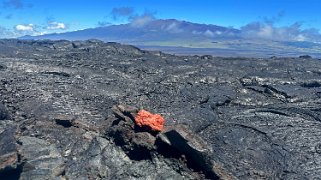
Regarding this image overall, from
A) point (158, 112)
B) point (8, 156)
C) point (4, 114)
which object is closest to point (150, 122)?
point (8, 156)

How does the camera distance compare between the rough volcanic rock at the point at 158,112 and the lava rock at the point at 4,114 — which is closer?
the rough volcanic rock at the point at 158,112

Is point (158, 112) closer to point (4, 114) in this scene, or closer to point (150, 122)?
point (150, 122)

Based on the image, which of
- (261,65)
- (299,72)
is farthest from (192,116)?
(261,65)

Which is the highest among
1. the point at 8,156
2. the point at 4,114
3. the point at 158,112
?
the point at 8,156

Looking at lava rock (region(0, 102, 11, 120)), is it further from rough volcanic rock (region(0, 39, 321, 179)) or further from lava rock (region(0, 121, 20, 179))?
lava rock (region(0, 121, 20, 179))

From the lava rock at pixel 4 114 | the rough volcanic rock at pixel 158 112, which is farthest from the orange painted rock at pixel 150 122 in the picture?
the lava rock at pixel 4 114

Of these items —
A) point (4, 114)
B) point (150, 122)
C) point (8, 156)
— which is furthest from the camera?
point (4, 114)

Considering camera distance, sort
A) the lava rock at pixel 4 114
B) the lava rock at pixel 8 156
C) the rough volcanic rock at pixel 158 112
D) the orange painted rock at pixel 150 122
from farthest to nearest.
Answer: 1. the lava rock at pixel 4 114
2. the orange painted rock at pixel 150 122
3. the rough volcanic rock at pixel 158 112
4. the lava rock at pixel 8 156

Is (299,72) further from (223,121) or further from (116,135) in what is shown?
(116,135)

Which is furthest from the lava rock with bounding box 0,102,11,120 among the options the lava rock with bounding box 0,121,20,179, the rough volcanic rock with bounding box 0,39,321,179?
the lava rock with bounding box 0,121,20,179

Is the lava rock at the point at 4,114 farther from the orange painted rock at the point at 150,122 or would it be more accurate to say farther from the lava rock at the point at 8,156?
the orange painted rock at the point at 150,122
